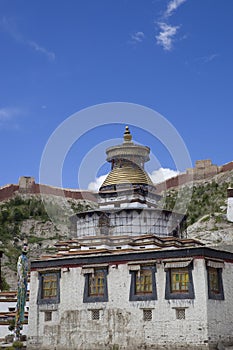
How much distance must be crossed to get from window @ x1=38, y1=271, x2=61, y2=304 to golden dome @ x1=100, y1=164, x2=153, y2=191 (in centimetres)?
1065

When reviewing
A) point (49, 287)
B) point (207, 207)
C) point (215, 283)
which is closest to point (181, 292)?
point (215, 283)

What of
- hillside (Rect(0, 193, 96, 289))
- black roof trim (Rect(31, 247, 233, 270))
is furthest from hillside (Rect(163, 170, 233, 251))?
hillside (Rect(0, 193, 96, 289))

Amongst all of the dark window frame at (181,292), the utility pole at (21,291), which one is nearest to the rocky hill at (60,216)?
the dark window frame at (181,292)

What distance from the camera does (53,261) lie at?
101 feet

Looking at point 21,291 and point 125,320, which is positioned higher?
point 21,291

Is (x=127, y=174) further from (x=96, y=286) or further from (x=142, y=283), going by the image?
(x=142, y=283)

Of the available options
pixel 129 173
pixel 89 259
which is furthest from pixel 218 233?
pixel 89 259

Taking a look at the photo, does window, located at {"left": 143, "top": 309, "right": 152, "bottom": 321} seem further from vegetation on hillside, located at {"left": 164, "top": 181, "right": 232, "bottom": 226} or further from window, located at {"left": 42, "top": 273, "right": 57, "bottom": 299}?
vegetation on hillside, located at {"left": 164, "top": 181, "right": 232, "bottom": 226}

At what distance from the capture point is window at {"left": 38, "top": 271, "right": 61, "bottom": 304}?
3044 cm

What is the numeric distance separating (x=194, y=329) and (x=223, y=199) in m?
48.6

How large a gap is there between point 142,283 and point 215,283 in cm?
388

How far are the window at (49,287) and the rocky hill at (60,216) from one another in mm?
25378

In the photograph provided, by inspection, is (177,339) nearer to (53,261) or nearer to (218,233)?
(53,261)

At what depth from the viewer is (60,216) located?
3883 inches
